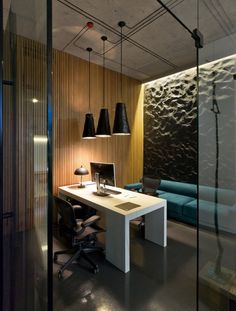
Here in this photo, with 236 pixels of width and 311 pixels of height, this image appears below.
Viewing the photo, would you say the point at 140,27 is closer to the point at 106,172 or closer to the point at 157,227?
Answer: the point at 106,172

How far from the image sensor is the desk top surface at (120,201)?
2.57m

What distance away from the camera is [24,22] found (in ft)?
4.69

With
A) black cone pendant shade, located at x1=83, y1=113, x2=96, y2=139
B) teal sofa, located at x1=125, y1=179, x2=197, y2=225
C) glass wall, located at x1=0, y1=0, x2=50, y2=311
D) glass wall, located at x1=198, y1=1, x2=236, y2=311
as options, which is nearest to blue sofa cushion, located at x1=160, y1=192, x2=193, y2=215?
teal sofa, located at x1=125, y1=179, x2=197, y2=225

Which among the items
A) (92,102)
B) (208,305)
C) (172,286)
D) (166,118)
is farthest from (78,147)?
(208,305)

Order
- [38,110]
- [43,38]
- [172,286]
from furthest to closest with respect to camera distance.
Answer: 1. [172,286]
2. [38,110]
3. [43,38]

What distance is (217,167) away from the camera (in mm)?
2068

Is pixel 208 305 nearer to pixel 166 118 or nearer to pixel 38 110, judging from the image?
pixel 38 110

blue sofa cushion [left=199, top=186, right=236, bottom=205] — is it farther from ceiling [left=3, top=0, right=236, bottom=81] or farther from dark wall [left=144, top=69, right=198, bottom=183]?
dark wall [left=144, top=69, right=198, bottom=183]

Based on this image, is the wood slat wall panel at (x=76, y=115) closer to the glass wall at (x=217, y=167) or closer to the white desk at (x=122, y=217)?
the white desk at (x=122, y=217)

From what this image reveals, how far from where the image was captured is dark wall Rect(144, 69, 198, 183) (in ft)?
14.4

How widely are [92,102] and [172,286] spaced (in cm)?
360

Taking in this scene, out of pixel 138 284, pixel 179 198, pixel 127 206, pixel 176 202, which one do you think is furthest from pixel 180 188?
Result: pixel 138 284

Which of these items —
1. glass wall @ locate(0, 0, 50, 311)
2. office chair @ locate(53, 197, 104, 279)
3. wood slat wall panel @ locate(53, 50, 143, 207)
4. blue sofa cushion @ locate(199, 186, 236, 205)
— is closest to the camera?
glass wall @ locate(0, 0, 50, 311)

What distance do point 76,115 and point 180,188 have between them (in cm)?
283
